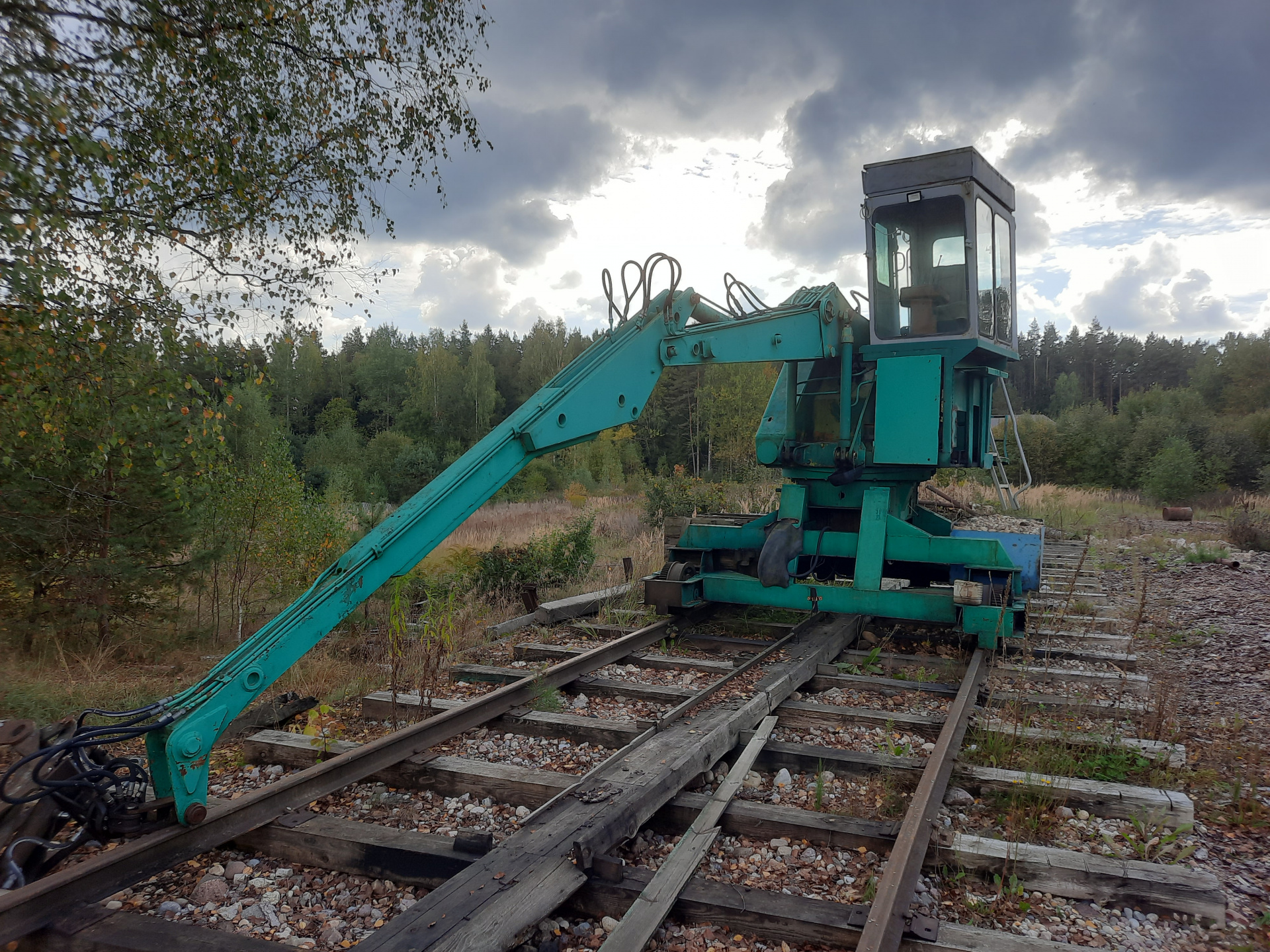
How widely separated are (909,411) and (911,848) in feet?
14.0

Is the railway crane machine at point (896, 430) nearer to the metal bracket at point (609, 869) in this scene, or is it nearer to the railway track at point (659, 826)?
the railway track at point (659, 826)

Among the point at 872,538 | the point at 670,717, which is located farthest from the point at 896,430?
the point at 670,717

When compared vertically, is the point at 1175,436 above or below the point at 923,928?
above

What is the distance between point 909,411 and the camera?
6.35 meters

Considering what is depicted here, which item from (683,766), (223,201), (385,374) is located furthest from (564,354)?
(683,766)

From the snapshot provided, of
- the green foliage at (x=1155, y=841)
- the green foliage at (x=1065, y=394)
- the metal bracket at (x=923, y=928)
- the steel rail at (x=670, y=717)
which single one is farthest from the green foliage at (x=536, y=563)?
the green foliage at (x=1065, y=394)

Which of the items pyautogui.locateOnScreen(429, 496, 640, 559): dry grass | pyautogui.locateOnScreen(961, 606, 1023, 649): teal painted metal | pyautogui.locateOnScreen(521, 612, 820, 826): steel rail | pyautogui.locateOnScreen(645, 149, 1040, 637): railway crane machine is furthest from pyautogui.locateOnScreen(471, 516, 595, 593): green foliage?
pyautogui.locateOnScreen(961, 606, 1023, 649): teal painted metal

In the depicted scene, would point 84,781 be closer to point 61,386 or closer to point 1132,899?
point 1132,899

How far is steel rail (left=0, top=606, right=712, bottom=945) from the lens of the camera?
2.34 m

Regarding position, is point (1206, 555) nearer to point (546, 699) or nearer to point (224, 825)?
point (546, 699)

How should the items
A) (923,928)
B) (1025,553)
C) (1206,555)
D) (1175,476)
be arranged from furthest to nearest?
(1175,476), (1206,555), (1025,553), (923,928)

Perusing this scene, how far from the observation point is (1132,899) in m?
2.75

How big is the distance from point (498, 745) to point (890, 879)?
226cm

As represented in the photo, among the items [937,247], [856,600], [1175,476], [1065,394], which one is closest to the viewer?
[856,600]
